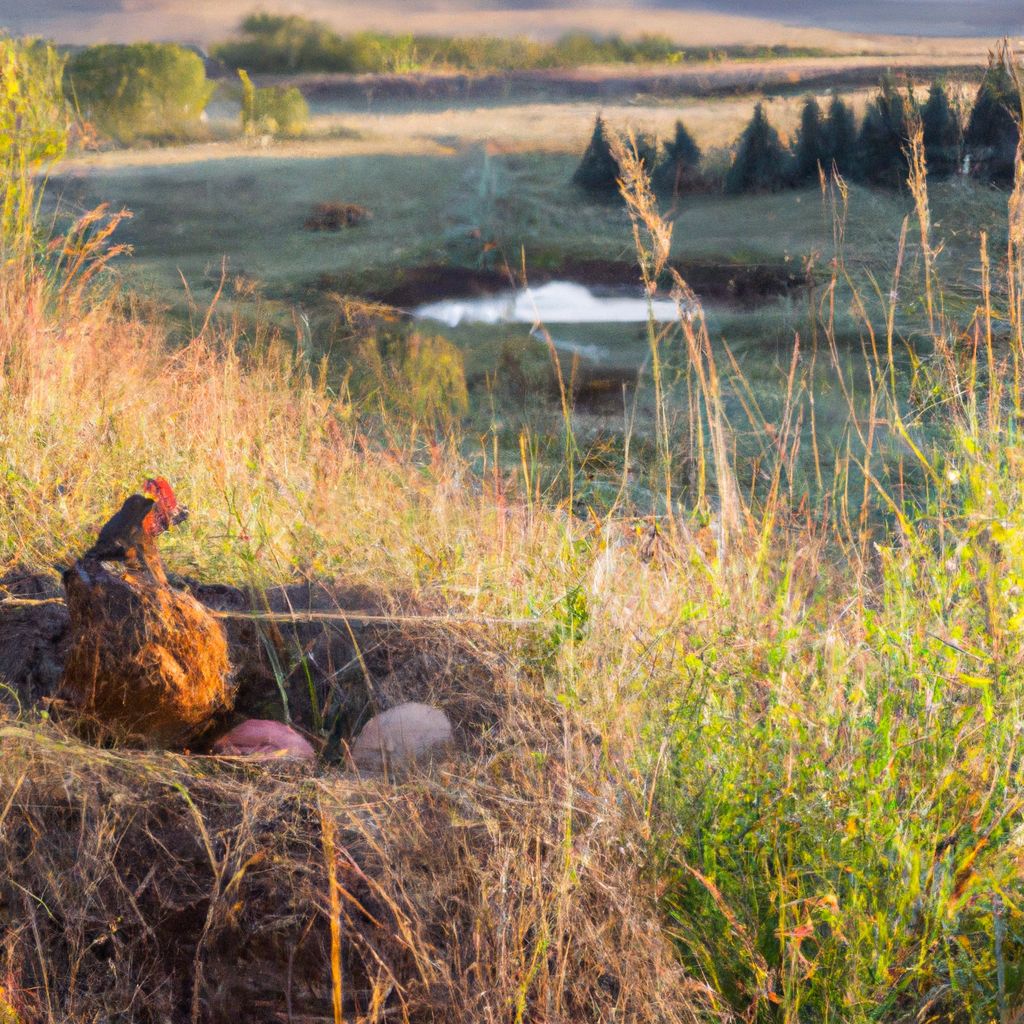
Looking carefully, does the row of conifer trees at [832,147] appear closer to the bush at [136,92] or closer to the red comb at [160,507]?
the bush at [136,92]

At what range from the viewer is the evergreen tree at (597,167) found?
8.66m

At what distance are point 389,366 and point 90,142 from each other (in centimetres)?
346

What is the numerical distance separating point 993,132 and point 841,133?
1180 mm

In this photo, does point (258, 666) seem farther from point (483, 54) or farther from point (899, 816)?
point (483, 54)

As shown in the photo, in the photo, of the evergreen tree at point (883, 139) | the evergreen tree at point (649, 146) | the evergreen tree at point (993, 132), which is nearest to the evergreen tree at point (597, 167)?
the evergreen tree at point (649, 146)

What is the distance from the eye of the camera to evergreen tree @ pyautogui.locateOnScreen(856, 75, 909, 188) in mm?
7695

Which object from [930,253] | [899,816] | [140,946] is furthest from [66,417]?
[899,816]

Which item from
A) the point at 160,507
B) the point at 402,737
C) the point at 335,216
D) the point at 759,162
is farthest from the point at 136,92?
the point at 402,737

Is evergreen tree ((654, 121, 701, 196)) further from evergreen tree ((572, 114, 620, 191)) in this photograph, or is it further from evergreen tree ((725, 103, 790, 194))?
evergreen tree ((572, 114, 620, 191))

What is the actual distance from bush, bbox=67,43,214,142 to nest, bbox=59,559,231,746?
27.1ft

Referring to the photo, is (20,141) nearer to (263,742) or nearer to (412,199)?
(412,199)

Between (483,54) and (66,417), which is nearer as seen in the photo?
(66,417)

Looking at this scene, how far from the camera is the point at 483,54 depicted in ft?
28.6

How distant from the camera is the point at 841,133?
8.23 m
